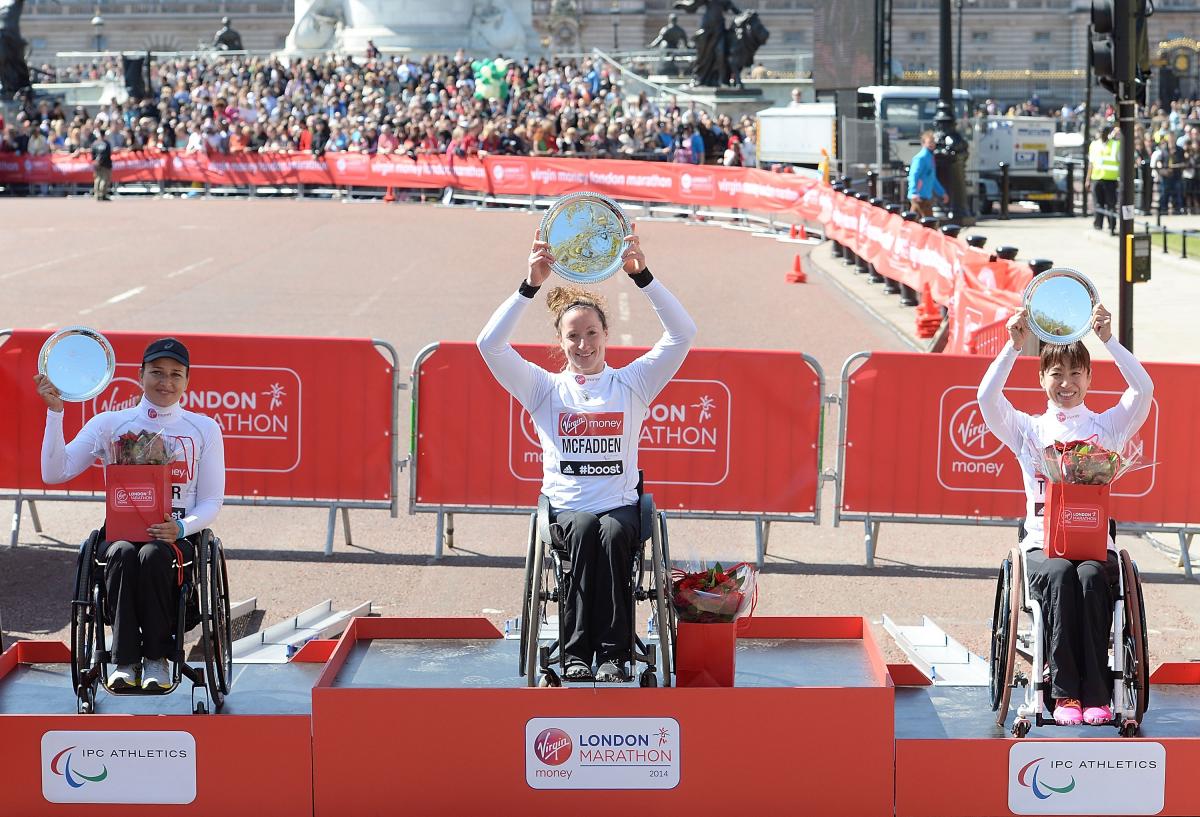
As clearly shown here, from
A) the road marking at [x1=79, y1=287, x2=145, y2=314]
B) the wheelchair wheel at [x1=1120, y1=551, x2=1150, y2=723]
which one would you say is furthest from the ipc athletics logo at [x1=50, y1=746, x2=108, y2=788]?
the road marking at [x1=79, y1=287, x2=145, y2=314]

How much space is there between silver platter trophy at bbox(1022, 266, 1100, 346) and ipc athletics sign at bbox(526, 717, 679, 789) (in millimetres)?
2072

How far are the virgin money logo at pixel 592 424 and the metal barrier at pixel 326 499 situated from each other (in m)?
Answer: 3.84

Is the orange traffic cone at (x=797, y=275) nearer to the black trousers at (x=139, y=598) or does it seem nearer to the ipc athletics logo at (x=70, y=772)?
the black trousers at (x=139, y=598)

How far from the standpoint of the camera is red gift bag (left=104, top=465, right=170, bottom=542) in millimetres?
6500

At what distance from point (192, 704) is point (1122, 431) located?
12.4 ft

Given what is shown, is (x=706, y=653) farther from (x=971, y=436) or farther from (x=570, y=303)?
(x=971, y=436)

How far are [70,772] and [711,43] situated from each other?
50785 millimetres

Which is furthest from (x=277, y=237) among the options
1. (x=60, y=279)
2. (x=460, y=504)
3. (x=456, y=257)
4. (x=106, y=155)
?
(x=460, y=504)

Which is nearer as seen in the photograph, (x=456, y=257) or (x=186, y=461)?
(x=186, y=461)

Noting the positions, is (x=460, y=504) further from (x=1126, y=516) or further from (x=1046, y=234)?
(x=1046, y=234)

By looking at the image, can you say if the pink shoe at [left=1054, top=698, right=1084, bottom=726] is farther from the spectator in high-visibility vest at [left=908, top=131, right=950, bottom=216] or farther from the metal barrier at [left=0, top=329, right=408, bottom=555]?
the spectator in high-visibility vest at [left=908, top=131, right=950, bottom=216]

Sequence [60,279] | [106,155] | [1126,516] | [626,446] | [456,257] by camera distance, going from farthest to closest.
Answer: [106,155], [456,257], [60,279], [1126,516], [626,446]

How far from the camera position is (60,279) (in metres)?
23.9

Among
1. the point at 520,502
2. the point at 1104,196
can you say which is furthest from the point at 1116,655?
the point at 1104,196
